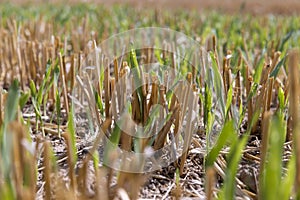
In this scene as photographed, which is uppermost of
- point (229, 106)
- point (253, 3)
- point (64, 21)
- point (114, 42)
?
point (253, 3)

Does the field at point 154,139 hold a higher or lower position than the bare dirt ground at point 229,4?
lower

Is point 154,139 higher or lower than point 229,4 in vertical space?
lower

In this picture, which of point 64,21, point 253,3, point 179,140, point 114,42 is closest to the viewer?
point 179,140

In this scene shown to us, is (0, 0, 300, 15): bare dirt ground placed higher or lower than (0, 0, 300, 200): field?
higher

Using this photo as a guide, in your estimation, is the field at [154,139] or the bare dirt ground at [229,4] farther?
the bare dirt ground at [229,4]

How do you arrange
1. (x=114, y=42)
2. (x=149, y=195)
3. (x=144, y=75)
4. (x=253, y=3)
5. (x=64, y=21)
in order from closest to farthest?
(x=149, y=195) < (x=144, y=75) < (x=114, y=42) < (x=64, y=21) < (x=253, y=3)

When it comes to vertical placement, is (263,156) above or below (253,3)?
below

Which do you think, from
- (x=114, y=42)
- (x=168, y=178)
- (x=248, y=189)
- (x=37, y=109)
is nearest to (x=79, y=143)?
(x=37, y=109)

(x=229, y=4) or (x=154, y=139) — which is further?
(x=229, y=4)

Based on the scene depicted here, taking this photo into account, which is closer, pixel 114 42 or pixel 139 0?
pixel 114 42

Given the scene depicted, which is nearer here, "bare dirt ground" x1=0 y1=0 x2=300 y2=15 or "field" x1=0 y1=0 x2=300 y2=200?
"field" x1=0 y1=0 x2=300 y2=200

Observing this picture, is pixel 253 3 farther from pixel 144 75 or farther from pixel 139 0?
pixel 144 75
